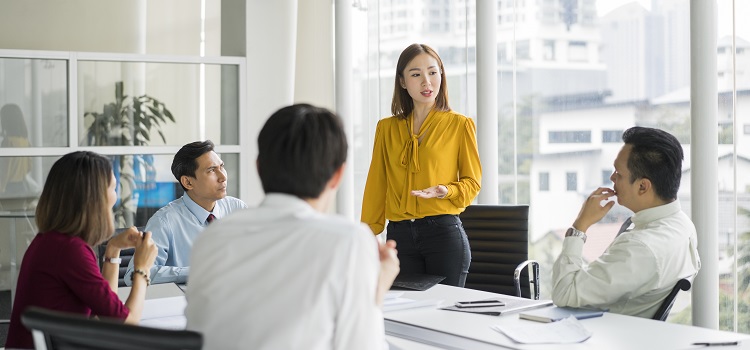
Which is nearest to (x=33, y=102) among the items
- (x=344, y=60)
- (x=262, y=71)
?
(x=262, y=71)

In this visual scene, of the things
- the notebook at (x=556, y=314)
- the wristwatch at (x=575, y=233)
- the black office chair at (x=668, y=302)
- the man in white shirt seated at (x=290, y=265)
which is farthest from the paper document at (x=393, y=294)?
the man in white shirt seated at (x=290, y=265)

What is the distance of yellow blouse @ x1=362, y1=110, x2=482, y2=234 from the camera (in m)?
3.60

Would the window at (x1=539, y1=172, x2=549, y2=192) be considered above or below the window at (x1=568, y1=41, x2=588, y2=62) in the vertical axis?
below

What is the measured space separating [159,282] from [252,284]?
78.6 inches

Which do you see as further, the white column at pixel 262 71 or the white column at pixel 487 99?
the white column at pixel 262 71

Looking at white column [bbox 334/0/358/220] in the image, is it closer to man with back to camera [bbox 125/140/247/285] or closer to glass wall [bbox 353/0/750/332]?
glass wall [bbox 353/0/750/332]

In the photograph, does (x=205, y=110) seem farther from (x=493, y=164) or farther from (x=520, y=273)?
(x=520, y=273)

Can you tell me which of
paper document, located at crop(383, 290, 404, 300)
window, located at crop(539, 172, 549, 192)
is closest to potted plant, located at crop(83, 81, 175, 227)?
window, located at crop(539, 172, 549, 192)

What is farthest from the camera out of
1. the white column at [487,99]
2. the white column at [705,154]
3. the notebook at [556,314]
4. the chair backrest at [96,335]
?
the white column at [487,99]

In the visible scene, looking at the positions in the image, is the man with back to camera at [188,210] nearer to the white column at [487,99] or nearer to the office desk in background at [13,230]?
the white column at [487,99]

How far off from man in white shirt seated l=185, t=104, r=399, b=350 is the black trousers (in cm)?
196

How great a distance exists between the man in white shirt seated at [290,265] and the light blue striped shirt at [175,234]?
181cm

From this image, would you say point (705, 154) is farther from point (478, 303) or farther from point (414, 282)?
point (478, 303)

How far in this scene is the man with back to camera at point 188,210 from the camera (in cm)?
348
